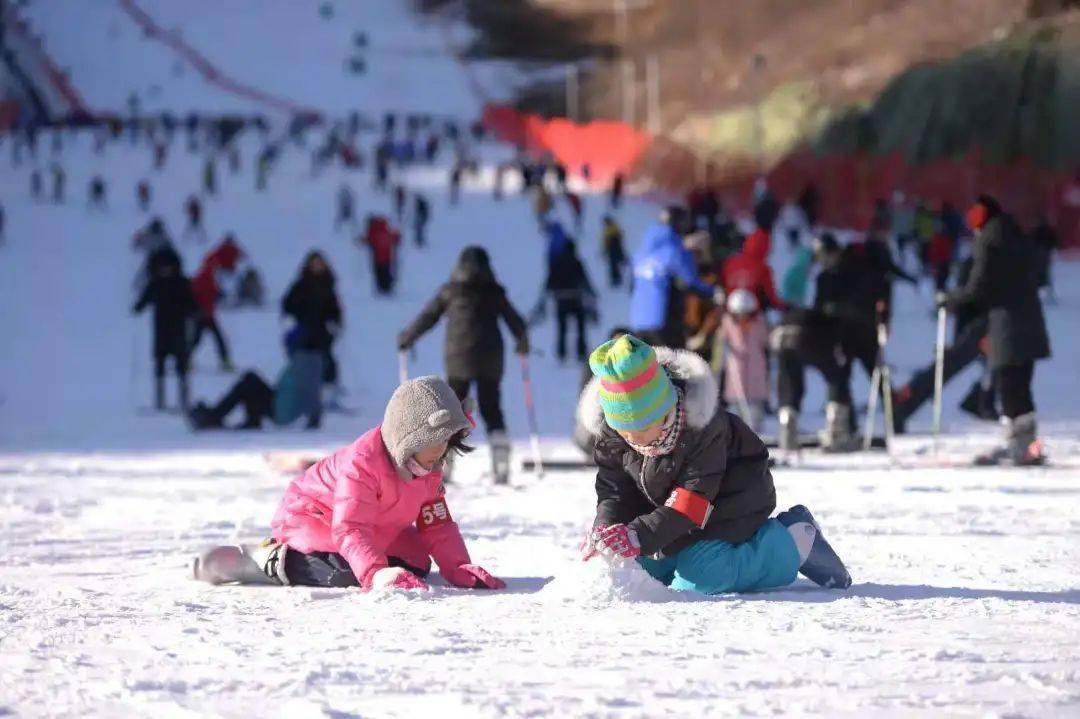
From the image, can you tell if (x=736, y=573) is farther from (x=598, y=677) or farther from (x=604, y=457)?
(x=598, y=677)

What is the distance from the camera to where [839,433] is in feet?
36.1

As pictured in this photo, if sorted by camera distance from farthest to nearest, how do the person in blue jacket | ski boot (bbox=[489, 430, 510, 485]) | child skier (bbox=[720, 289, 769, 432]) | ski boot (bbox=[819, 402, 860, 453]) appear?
child skier (bbox=[720, 289, 769, 432]), the person in blue jacket, ski boot (bbox=[819, 402, 860, 453]), ski boot (bbox=[489, 430, 510, 485])

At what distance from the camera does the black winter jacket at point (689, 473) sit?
508cm

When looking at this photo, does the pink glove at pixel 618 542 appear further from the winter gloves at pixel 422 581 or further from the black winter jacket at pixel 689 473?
the winter gloves at pixel 422 581

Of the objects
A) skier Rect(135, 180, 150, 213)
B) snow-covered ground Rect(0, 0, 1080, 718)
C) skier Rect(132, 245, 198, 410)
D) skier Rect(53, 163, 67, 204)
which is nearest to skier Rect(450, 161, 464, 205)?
skier Rect(135, 180, 150, 213)

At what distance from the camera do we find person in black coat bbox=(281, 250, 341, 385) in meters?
14.1

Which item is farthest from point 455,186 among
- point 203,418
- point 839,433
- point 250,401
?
point 839,433

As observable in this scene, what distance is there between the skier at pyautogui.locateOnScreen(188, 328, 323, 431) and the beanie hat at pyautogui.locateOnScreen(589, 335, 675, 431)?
8978 mm

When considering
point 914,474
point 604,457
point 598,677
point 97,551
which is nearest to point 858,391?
point 914,474

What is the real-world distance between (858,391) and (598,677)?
40.5ft

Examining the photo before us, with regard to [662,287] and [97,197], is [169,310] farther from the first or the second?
[97,197]

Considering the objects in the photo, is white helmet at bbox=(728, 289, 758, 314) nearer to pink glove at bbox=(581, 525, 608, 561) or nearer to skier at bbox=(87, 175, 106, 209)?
pink glove at bbox=(581, 525, 608, 561)

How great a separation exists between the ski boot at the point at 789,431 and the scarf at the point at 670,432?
5.59 metres

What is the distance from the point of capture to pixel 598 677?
13.6 ft
